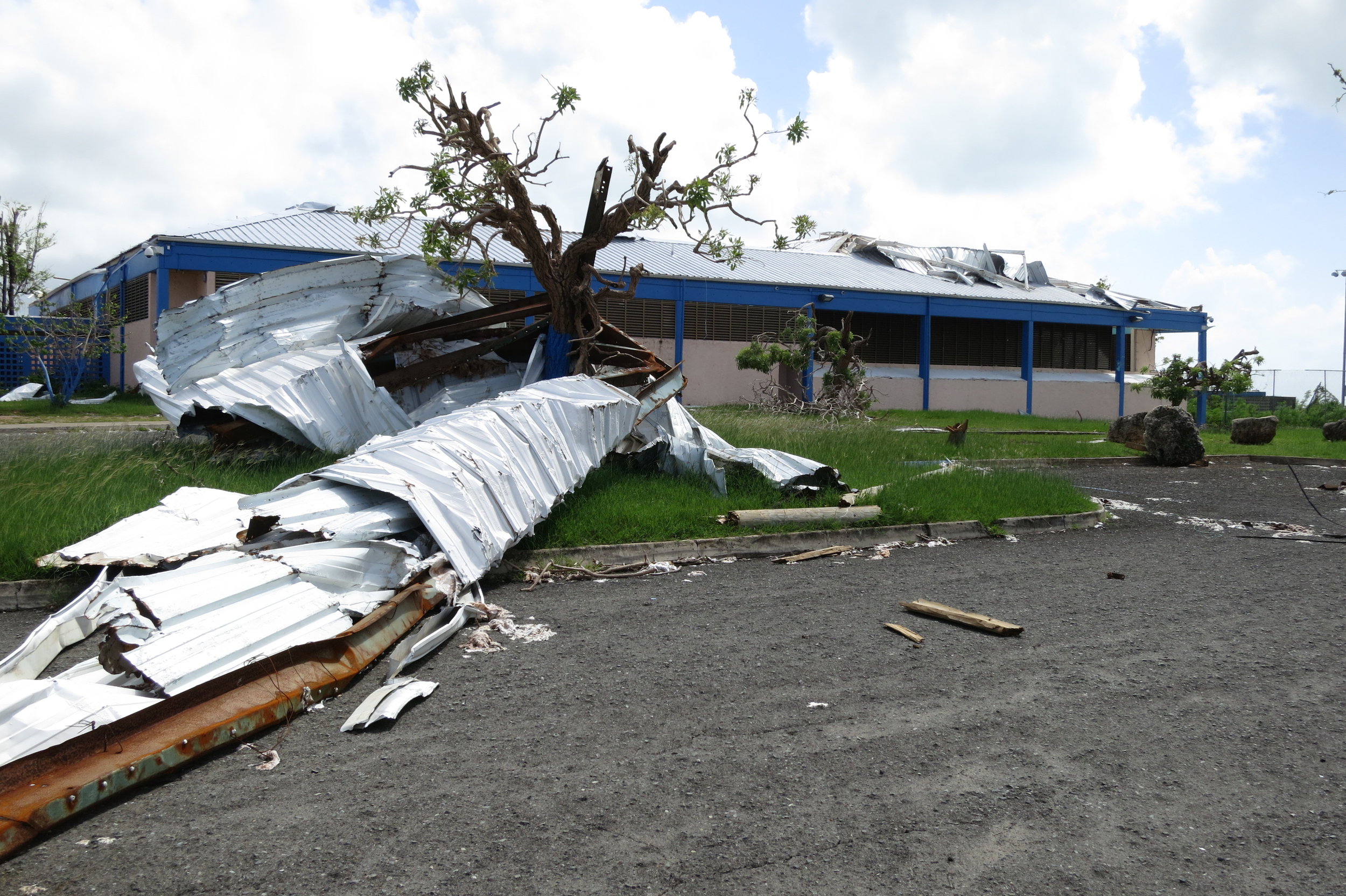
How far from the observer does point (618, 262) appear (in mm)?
26109

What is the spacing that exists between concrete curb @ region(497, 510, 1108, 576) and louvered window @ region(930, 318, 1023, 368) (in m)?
21.9

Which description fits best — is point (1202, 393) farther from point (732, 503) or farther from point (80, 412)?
point (80, 412)

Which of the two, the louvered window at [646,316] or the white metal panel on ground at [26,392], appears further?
the louvered window at [646,316]

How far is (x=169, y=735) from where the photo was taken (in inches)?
135

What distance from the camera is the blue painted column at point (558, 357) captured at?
11758 mm

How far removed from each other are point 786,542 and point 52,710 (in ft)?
19.2

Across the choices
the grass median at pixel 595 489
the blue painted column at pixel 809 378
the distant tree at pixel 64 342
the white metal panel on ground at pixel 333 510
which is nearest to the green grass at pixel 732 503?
the grass median at pixel 595 489

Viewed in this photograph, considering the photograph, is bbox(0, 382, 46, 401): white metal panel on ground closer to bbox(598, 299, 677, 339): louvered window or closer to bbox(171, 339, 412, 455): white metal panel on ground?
bbox(598, 299, 677, 339): louvered window

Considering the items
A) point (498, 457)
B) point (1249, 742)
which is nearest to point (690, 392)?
point (498, 457)

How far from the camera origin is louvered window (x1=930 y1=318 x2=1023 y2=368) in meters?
31.1

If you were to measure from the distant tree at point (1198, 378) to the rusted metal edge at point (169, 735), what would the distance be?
2401 cm

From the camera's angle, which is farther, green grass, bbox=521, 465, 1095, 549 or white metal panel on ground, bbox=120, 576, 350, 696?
green grass, bbox=521, 465, 1095, 549

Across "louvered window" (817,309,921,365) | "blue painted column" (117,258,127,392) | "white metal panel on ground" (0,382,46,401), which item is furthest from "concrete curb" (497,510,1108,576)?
"white metal panel on ground" (0,382,46,401)

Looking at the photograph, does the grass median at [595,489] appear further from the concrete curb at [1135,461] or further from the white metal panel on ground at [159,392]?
the concrete curb at [1135,461]
